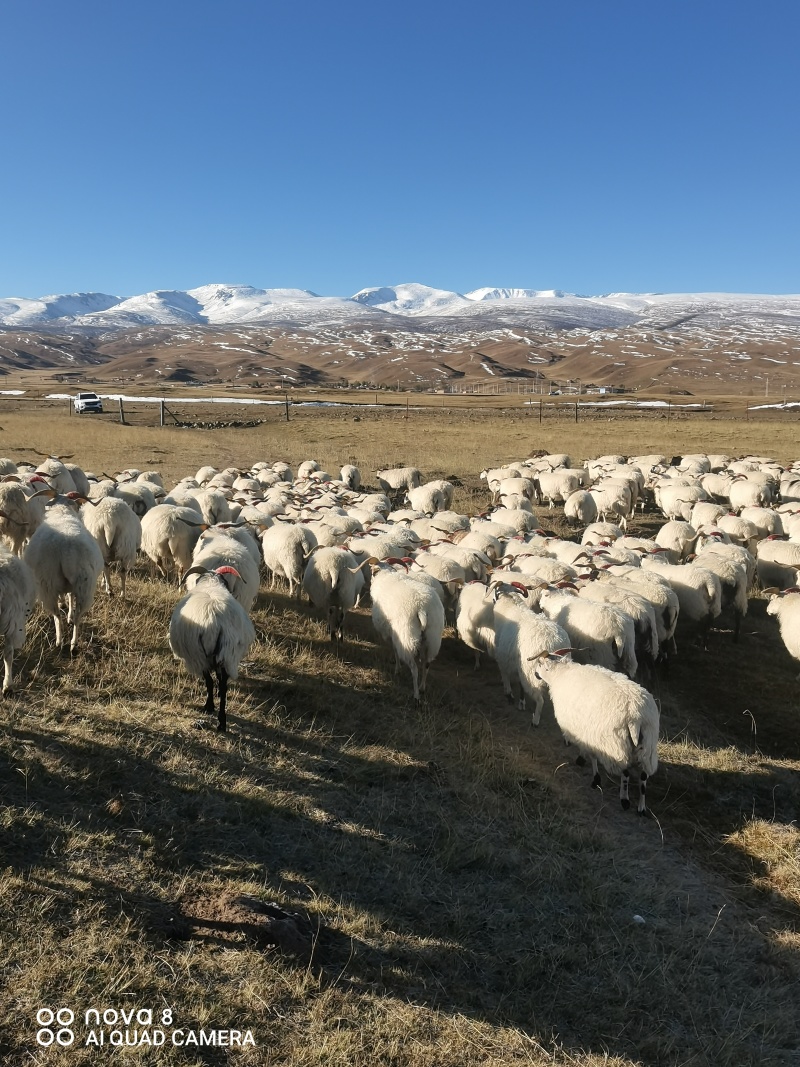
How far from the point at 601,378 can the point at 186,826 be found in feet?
419

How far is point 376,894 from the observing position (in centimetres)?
454

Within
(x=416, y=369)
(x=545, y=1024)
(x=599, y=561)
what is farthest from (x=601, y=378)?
(x=545, y=1024)

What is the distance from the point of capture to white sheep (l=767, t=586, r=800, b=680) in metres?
9.03

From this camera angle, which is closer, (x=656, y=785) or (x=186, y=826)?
(x=186, y=826)

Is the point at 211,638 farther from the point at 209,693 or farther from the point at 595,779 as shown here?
the point at 595,779

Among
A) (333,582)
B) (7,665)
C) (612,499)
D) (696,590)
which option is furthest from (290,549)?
(612,499)

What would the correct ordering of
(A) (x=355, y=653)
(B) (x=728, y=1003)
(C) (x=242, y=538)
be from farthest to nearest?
(C) (x=242, y=538), (A) (x=355, y=653), (B) (x=728, y=1003)

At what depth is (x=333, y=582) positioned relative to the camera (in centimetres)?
923

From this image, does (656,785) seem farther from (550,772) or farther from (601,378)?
(601,378)

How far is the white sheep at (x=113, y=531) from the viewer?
31.2ft

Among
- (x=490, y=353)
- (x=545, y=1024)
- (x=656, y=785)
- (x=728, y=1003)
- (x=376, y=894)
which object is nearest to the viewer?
(x=545, y=1024)

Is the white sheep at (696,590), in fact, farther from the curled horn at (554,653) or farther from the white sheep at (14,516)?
the white sheep at (14,516)

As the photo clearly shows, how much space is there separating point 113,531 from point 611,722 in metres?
7.26

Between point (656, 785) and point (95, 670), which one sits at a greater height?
point (95, 670)
